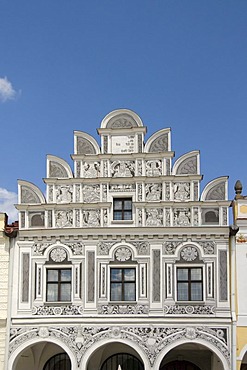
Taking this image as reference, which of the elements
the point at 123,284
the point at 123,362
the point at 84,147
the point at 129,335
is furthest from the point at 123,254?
the point at 123,362

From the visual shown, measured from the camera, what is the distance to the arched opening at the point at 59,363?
2556 centimetres

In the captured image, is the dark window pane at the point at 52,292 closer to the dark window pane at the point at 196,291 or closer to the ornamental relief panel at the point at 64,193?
the ornamental relief panel at the point at 64,193

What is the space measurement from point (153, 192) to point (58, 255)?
13.9ft

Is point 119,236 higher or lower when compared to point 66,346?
higher

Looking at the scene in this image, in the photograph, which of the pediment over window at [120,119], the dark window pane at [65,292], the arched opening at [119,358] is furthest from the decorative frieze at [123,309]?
the pediment over window at [120,119]

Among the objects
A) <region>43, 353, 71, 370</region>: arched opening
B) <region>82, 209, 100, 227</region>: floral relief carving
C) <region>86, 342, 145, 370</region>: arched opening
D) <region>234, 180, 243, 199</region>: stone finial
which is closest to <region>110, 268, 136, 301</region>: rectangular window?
<region>82, 209, 100, 227</region>: floral relief carving

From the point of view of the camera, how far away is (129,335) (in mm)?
23125

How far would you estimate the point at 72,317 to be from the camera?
23359mm

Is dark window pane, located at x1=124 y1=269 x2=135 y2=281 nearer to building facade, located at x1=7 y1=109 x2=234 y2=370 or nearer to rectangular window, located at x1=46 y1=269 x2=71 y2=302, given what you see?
building facade, located at x1=7 y1=109 x2=234 y2=370

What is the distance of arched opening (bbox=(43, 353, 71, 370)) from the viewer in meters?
25.6

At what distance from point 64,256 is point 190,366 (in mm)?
6805

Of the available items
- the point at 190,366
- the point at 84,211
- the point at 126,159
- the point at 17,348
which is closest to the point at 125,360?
the point at 190,366

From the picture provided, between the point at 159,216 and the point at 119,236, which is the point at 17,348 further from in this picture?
the point at 159,216

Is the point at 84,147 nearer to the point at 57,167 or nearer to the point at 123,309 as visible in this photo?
the point at 57,167
